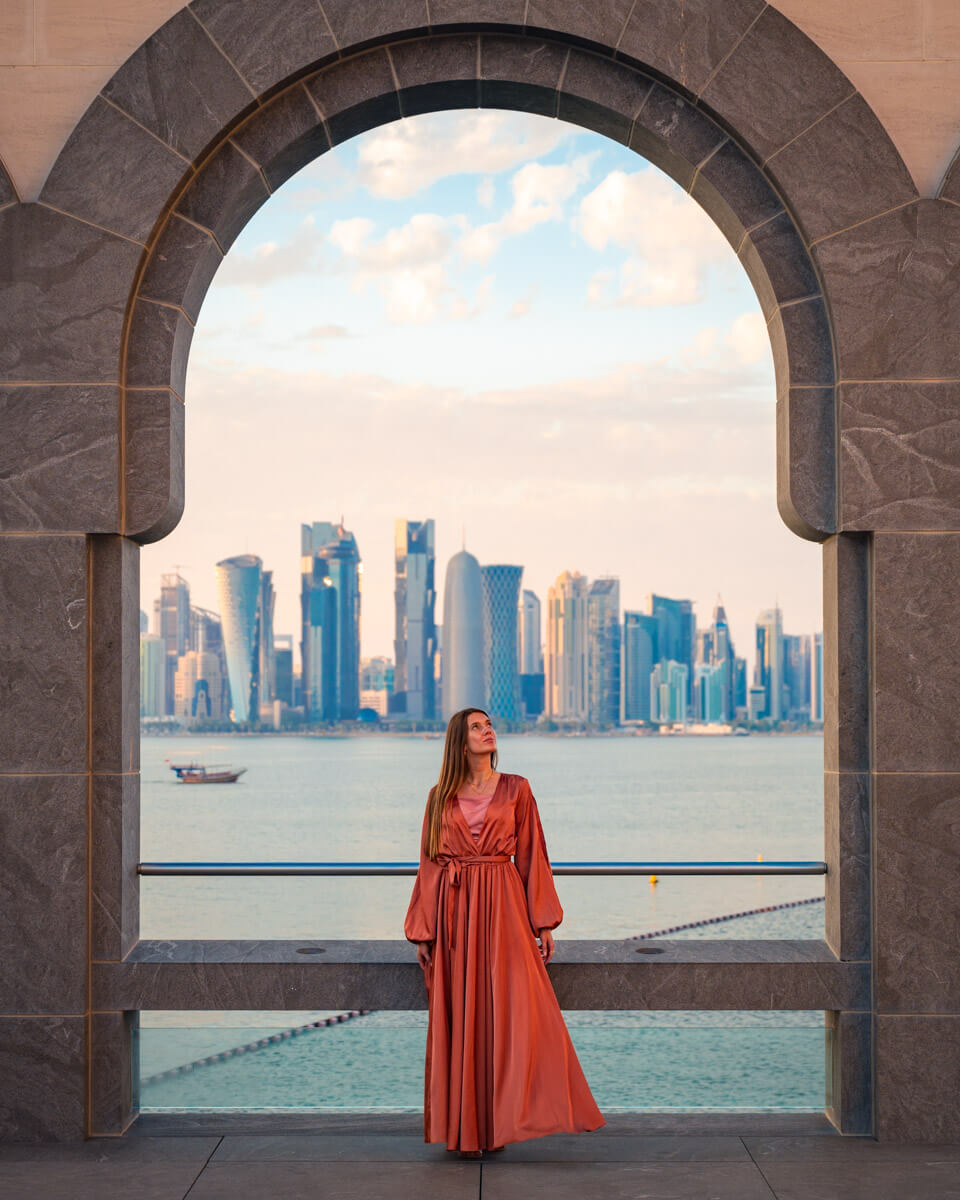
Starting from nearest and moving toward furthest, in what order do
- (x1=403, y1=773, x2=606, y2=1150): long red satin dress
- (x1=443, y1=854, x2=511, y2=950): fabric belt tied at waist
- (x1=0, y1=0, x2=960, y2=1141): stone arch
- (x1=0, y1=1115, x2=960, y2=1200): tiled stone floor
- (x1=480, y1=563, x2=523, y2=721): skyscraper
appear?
(x1=0, y1=1115, x2=960, y2=1200): tiled stone floor → (x1=403, y1=773, x2=606, y2=1150): long red satin dress → (x1=443, y1=854, x2=511, y2=950): fabric belt tied at waist → (x1=0, y1=0, x2=960, y2=1141): stone arch → (x1=480, y1=563, x2=523, y2=721): skyscraper

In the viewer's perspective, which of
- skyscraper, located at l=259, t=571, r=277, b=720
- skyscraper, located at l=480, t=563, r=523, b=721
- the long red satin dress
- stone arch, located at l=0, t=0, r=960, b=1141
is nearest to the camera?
the long red satin dress

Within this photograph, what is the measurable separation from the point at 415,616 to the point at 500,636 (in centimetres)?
734

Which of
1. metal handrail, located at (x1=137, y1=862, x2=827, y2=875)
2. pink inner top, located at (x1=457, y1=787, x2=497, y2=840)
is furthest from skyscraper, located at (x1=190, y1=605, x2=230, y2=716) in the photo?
pink inner top, located at (x1=457, y1=787, x2=497, y2=840)

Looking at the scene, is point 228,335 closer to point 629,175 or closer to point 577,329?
point 577,329

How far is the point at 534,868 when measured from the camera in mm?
4727

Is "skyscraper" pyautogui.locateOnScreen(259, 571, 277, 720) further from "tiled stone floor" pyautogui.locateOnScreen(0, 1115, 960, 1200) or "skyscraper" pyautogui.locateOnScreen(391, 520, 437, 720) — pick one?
"tiled stone floor" pyautogui.locateOnScreen(0, 1115, 960, 1200)

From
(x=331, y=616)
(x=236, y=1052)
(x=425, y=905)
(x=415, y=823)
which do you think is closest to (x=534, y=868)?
(x=425, y=905)

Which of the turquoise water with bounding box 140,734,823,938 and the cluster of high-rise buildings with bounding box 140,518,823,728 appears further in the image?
the cluster of high-rise buildings with bounding box 140,518,823,728

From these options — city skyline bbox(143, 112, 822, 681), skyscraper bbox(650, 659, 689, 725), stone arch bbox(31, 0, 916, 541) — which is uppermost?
city skyline bbox(143, 112, 822, 681)

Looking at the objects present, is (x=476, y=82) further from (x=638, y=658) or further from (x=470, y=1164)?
(x=638, y=658)

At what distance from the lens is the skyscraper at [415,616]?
9031 cm

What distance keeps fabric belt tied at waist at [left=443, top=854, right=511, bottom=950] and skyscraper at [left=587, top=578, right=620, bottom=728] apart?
271 ft

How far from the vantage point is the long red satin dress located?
4.55 meters

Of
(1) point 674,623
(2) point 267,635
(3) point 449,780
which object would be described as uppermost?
(1) point 674,623
